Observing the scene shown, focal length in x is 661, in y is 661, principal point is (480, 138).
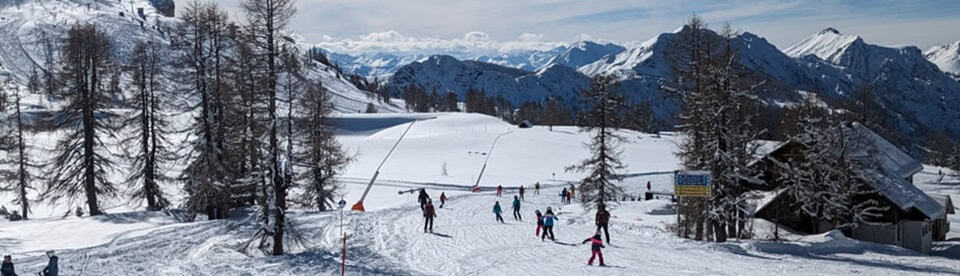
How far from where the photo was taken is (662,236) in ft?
101

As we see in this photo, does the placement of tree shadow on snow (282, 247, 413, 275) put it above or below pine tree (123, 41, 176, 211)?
below

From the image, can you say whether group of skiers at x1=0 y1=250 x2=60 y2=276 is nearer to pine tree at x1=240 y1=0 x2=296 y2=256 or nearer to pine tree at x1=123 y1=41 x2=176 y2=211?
pine tree at x1=240 y1=0 x2=296 y2=256

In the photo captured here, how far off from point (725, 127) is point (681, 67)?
4.00 meters

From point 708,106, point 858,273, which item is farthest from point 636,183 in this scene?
point 858,273

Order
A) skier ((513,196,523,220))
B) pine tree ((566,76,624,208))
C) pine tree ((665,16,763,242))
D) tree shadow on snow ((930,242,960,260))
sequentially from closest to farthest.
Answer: pine tree ((665,16,763,242))
pine tree ((566,76,624,208))
skier ((513,196,523,220))
tree shadow on snow ((930,242,960,260))

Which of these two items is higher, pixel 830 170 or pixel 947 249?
pixel 830 170

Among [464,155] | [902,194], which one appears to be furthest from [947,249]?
[464,155]

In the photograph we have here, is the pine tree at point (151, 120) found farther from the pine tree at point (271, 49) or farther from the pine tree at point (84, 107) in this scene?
the pine tree at point (271, 49)

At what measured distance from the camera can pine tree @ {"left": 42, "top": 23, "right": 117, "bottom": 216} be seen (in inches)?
1177

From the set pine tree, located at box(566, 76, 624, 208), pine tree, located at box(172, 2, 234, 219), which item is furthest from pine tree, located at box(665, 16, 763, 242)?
pine tree, located at box(172, 2, 234, 219)

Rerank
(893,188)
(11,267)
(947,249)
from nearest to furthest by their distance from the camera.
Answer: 1. (11,267)
2. (893,188)
3. (947,249)

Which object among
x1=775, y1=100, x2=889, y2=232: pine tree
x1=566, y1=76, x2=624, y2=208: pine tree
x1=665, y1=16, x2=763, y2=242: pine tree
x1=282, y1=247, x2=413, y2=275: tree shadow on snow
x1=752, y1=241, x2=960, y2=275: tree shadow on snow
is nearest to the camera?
x1=282, y1=247, x2=413, y2=275: tree shadow on snow

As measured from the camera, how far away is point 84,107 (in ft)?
98.8

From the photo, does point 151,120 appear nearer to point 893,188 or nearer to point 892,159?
point 893,188
